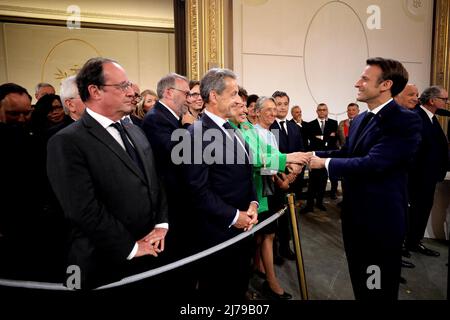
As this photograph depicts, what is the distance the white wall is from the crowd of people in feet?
14.1

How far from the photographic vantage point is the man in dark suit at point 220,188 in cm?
186

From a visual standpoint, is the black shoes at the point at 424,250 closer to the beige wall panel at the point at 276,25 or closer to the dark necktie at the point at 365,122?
the dark necktie at the point at 365,122

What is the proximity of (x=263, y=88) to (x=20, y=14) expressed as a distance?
7068 mm

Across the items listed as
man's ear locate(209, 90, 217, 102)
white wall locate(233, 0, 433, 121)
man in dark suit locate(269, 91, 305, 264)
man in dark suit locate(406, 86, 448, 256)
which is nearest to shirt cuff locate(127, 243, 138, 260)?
man's ear locate(209, 90, 217, 102)

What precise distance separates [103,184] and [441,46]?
28.3 feet

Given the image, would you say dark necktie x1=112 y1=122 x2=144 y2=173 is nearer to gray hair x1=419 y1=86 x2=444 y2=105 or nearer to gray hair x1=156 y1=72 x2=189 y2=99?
gray hair x1=156 y1=72 x2=189 y2=99

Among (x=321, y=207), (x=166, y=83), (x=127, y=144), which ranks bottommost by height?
(x=321, y=207)

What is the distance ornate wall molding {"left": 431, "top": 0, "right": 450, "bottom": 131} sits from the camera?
7.62m

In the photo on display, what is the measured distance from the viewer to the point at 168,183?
246 centimetres

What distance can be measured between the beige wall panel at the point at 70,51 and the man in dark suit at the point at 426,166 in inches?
336

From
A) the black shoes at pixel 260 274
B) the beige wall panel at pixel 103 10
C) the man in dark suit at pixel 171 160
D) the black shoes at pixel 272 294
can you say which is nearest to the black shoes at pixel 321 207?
the black shoes at pixel 260 274

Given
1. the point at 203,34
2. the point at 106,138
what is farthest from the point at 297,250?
the point at 203,34

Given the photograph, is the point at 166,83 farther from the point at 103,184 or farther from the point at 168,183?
the point at 103,184
